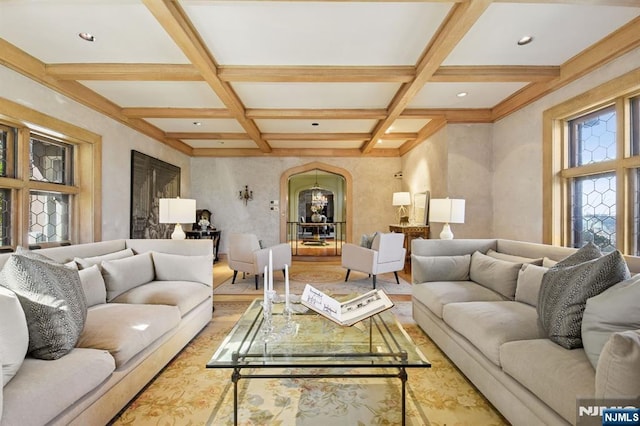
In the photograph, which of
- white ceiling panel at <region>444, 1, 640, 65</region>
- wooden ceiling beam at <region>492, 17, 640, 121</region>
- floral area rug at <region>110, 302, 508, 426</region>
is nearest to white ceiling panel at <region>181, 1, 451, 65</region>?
white ceiling panel at <region>444, 1, 640, 65</region>

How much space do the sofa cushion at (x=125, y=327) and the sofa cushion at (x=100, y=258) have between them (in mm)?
379

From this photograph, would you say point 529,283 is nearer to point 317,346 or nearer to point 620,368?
point 620,368

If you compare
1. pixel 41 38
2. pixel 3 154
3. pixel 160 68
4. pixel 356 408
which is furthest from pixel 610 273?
pixel 3 154

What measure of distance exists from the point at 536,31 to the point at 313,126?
354 centimetres

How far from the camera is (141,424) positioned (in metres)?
1.58

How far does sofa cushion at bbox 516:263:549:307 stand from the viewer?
2.09 m

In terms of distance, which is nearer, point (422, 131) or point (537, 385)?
point (537, 385)

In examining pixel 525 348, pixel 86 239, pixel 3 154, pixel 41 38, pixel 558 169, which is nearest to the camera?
pixel 525 348

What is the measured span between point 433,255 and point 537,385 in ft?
6.04

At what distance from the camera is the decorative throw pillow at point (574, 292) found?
140 centimetres

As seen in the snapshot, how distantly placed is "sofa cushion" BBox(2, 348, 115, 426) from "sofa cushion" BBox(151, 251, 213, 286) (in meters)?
1.40

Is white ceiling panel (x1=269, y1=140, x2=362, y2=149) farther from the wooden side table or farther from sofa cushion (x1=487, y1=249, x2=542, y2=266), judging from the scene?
sofa cushion (x1=487, y1=249, x2=542, y2=266)

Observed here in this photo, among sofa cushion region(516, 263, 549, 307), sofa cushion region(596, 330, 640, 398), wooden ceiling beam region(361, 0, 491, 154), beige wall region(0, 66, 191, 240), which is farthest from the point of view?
beige wall region(0, 66, 191, 240)

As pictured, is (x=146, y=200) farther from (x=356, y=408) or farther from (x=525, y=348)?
(x=525, y=348)
